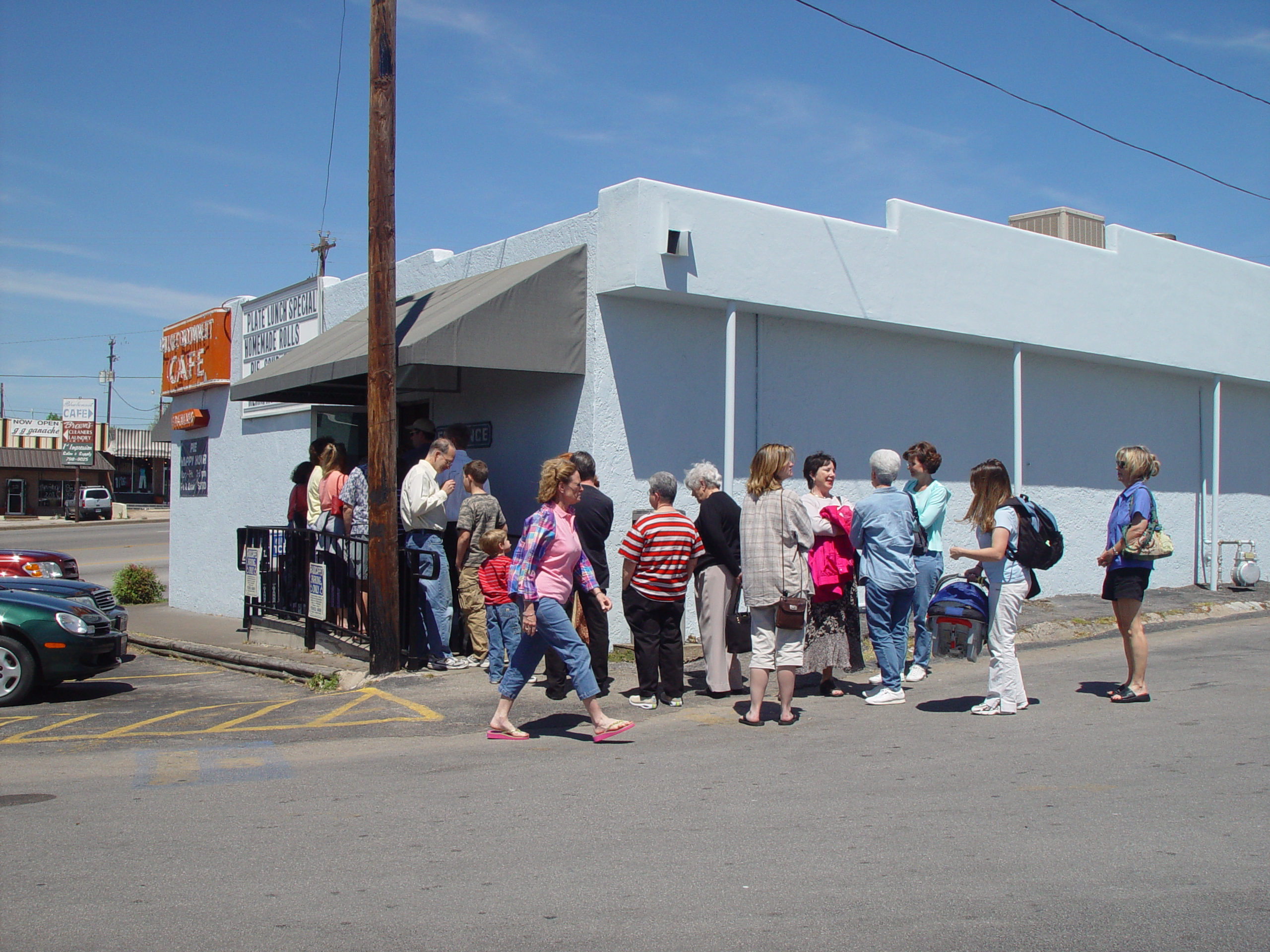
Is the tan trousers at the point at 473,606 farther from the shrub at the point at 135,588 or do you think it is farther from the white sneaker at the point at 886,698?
the shrub at the point at 135,588

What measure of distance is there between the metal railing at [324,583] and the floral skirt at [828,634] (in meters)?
3.40

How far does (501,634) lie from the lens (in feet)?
26.0

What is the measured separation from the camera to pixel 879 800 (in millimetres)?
5398

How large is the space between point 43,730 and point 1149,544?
815cm

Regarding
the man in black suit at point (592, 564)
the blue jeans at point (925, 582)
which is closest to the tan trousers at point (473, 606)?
the man in black suit at point (592, 564)

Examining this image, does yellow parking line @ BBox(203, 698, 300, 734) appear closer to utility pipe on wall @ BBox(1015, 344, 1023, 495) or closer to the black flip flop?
the black flip flop

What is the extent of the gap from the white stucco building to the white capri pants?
332 cm

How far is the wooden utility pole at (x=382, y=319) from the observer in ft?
29.8

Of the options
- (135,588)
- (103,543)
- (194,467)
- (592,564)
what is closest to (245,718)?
(592,564)

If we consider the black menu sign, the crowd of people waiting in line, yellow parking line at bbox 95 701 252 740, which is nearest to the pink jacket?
the crowd of people waiting in line

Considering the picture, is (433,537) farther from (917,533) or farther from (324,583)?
(917,533)

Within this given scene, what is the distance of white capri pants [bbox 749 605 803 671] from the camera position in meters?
7.23

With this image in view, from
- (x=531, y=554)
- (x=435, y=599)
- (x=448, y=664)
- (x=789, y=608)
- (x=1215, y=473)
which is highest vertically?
(x=1215, y=473)

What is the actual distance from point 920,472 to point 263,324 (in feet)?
35.8
